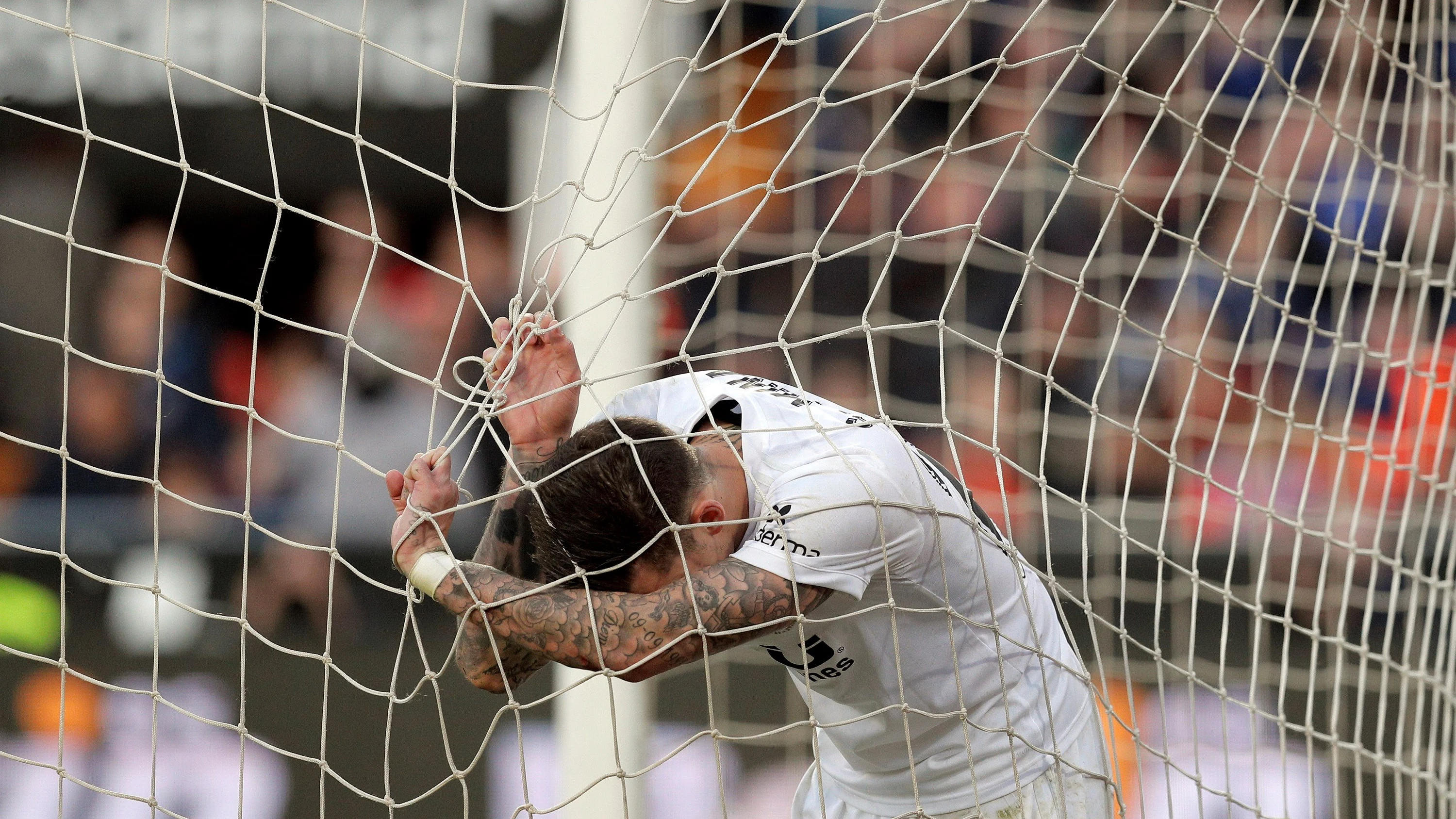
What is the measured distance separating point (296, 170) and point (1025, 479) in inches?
103

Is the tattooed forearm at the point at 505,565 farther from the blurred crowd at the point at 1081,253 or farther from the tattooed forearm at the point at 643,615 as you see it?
the blurred crowd at the point at 1081,253

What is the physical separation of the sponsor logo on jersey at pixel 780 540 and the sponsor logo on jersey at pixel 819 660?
0.20m

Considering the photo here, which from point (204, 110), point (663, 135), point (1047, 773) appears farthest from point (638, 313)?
point (204, 110)

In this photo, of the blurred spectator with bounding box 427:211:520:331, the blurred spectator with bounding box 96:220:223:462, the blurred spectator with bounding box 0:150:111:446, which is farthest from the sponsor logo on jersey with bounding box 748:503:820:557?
the blurred spectator with bounding box 0:150:111:446

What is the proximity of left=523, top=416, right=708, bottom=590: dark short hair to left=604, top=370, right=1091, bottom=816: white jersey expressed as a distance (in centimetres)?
9

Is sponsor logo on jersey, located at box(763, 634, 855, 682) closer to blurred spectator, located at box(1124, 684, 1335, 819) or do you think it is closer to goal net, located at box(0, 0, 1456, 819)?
goal net, located at box(0, 0, 1456, 819)

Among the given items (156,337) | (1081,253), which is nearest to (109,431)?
(156,337)

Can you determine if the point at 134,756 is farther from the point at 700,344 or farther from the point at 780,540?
the point at 780,540

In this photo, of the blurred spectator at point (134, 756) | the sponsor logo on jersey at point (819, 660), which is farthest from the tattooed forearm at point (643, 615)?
the blurred spectator at point (134, 756)

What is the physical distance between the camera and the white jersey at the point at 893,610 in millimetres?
1463

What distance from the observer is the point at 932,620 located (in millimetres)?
1649

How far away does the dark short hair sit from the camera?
1.50m

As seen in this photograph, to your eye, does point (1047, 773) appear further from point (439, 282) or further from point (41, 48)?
point (41, 48)

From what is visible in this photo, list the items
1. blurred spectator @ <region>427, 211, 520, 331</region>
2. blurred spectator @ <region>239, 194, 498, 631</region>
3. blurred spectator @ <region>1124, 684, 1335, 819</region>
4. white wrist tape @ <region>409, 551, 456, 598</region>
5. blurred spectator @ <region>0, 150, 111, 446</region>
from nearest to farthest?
1. white wrist tape @ <region>409, 551, 456, 598</region>
2. blurred spectator @ <region>1124, 684, 1335, 819</region>
3. blurred spectator @ <region>239, 194, 498, 631</region>
4. blurred spectator @ <region>427, 211, 520, 331</region>
5. blurred spectator @ <region>0, 150, 111, 446</region>
